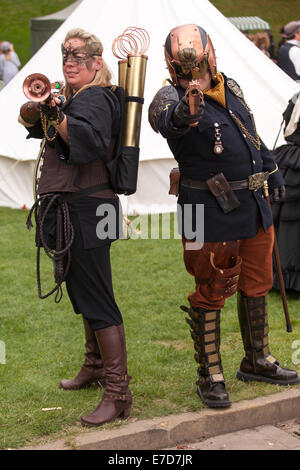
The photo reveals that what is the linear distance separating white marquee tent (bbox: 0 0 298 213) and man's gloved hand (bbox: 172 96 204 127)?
5.34 metres

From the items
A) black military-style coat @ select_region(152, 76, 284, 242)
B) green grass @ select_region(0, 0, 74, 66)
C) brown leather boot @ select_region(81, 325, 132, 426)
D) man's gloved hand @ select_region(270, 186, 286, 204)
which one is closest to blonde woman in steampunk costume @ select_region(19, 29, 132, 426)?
brown leather boot @ select_region(81, 325, 132, 426)

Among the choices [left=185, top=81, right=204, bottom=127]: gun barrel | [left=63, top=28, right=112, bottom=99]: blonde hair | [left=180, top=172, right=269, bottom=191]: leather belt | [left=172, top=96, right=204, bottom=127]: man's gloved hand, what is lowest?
[left=180, top=172, right=269, bottom=191]: leather belt

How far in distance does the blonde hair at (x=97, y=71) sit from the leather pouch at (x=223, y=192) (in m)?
0.69

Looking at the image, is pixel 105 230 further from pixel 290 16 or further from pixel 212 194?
pixel 290 16

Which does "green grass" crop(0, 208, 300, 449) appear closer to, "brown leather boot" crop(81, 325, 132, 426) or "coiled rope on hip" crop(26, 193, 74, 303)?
"brown leather boot" crop(81, 325, 132, 426)

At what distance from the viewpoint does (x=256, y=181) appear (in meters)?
3.94

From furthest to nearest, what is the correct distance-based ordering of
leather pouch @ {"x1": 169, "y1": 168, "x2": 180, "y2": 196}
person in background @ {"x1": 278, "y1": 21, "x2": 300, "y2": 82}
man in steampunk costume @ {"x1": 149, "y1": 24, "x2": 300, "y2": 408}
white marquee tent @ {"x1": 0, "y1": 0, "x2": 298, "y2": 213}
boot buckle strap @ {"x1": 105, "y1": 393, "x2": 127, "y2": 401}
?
1. person in background @ {"x1": 278, "y1": 21, "x2": 300, "y2": 82}
2. white marquee tent @ {"x1": 0, "y1": 0, "x2": 298, "y2": 213}
3. leather pouch @ {"x1": 169, "y1": 168, "x2": 180, "y2": 196}
4. boot buckle strap @ {"x1": 105, "y1": 393, "x2": 127, "y2": 401}
5. man in steampunk costume @ {"x1": 149, "y1": 24, "x2": 300, "y2": 408}

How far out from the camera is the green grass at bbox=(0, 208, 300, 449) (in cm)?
393

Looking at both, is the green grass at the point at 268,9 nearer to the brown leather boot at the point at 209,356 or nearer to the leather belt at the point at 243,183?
the leather belt at the point at 243,183

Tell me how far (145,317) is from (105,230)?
1.91 meters

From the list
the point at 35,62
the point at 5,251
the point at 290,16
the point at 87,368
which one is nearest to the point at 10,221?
the point at 5,251

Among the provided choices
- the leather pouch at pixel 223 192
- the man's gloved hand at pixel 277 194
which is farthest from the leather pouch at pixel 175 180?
the man's gloved hand at pixel 277 194

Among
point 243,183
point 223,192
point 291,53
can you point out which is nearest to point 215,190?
point 223,192

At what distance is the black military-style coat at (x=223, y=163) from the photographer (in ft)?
12.4
